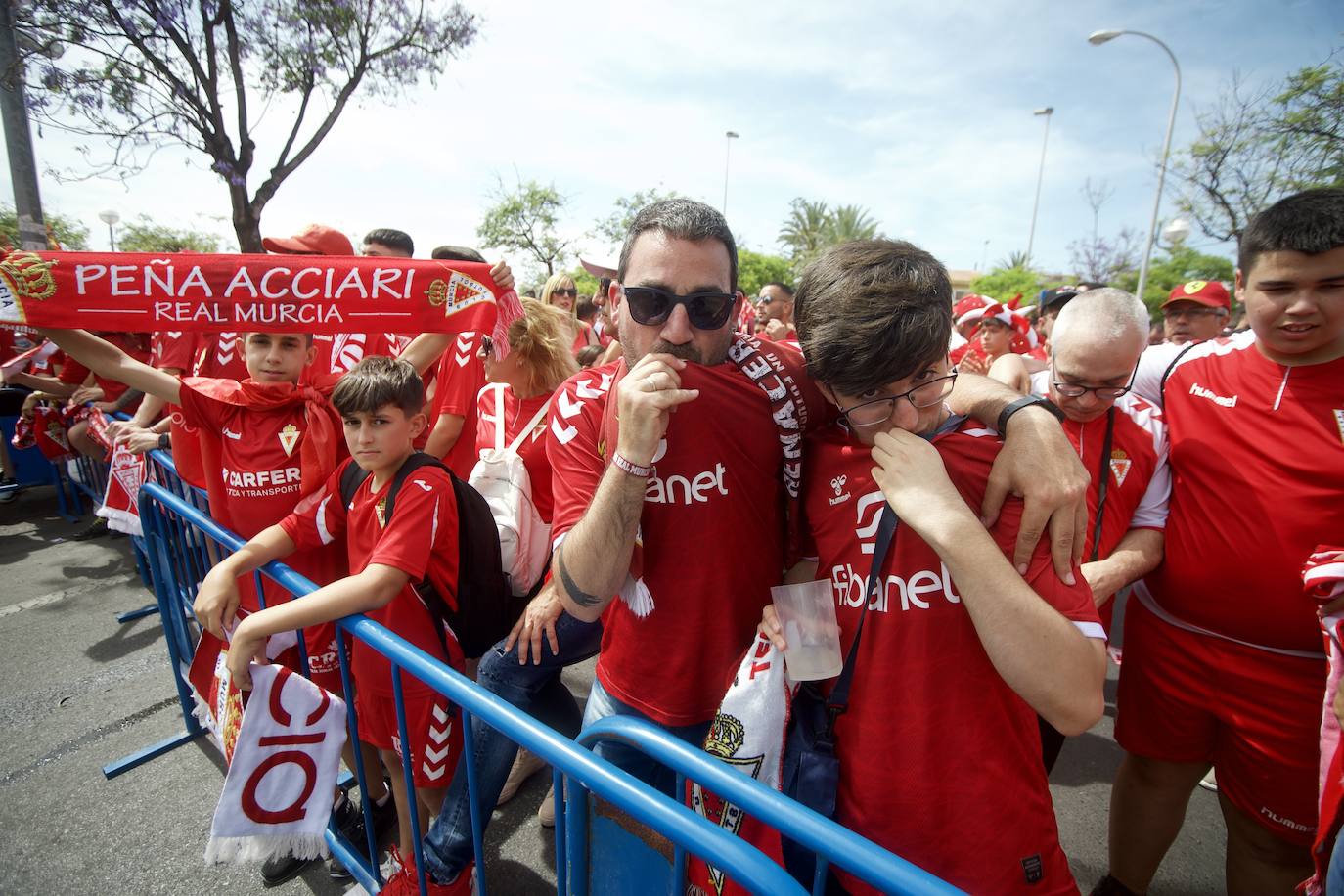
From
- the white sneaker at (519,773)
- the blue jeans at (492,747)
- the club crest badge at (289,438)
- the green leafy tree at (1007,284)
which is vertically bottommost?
the white sneaker at (519,773)

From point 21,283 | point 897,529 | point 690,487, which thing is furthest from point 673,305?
point 21,283

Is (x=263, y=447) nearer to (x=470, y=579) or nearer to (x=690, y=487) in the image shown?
(x=470, y=579)

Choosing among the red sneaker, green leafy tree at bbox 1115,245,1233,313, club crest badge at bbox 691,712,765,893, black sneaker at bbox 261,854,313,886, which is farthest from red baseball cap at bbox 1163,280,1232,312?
green leafy tree at bbox 1115,245,1233,313

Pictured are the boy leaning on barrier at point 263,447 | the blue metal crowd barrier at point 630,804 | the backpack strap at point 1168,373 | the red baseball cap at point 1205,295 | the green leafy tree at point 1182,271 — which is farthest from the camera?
the green leafy tree at point 1182,271

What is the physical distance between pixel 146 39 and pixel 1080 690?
14.9m

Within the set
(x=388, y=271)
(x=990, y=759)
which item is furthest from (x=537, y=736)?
(x=388, y=271)

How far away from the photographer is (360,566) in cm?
224

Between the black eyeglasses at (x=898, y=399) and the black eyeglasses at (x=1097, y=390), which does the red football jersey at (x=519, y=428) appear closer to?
the black eyeglasses at (x=898, y=399)

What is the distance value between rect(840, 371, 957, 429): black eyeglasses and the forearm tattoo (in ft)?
2.56

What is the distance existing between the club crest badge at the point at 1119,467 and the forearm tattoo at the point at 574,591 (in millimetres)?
1863

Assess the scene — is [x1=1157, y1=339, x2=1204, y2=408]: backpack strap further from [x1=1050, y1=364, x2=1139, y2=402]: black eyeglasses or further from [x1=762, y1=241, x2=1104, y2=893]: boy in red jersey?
[x1=762, y1=241, x2=1104, y2=893]: boy in red jersey

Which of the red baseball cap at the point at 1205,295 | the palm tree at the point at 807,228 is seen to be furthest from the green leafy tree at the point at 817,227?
the red baseball cap at the point at 1205,295

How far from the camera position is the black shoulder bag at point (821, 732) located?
1264mm

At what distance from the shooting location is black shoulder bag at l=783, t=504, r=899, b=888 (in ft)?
4.15
